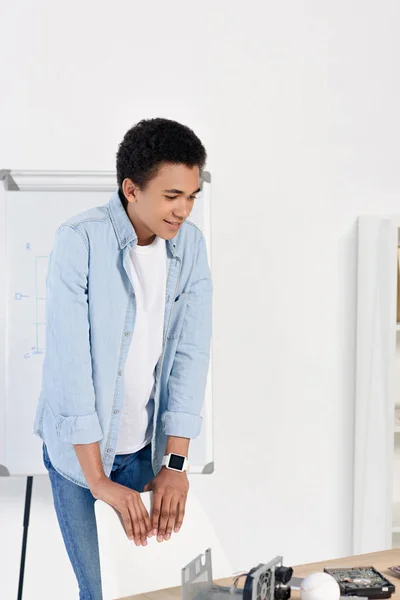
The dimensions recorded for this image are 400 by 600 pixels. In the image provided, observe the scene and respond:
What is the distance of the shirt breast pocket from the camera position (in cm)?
166

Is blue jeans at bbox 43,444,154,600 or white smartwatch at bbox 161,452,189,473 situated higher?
white smartwatch at bbox 161,452,189,473

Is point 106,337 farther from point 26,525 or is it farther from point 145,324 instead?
point 26,525

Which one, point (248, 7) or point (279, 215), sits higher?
point (248, 7)

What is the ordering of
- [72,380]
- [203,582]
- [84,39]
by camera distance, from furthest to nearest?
[84,39] → [72,380] → [203,582]

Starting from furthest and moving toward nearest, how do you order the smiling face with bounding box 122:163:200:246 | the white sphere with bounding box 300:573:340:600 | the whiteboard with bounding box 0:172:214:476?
the whiteboard with bounding box 0:172:214:476 < the smiling face with bounding box 122:163:200:246 < the white sphere with bounding box 300:573:340:600

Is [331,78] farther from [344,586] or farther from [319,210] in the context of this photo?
[344,586]

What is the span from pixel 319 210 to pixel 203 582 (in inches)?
76.3

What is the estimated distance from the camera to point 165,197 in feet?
4.87

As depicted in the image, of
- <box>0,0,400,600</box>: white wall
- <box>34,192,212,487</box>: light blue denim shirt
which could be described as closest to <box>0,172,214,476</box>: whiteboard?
<box>0,0,400,600</box>: white wall

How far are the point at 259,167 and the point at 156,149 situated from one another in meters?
1.47

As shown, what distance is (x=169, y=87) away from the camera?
281cm

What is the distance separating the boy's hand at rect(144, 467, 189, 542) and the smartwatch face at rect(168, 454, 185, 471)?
1 centimetres

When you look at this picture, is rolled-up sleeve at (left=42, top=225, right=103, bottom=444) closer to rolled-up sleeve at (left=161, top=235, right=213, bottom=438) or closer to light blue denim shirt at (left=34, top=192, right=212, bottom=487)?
light blue denim shirt at (left=34, top=192, right=212, bottom=487)

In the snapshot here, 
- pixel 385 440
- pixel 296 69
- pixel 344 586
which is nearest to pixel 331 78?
pixel 296 69
